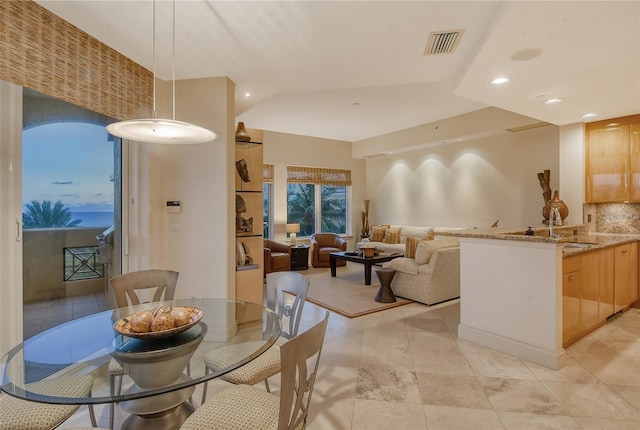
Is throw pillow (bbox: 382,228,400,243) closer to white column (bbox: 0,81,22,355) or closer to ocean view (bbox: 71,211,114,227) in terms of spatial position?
ocean view (bbox: 71,211,114,227)

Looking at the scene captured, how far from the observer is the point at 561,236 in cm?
357

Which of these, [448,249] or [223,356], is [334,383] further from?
[448,249]

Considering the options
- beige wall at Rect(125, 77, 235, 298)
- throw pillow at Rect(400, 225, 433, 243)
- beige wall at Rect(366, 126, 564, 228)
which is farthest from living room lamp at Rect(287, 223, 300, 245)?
beige wall at Rect(125, 77, 235, 298)

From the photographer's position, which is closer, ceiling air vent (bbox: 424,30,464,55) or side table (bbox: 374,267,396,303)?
ceiling air vent (bbox: 424,30,464,55)

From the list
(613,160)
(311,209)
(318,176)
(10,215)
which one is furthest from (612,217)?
(10,215)

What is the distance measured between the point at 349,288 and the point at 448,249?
5.50ft

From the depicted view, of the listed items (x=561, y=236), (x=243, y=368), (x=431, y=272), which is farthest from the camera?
(x=431, y=272)

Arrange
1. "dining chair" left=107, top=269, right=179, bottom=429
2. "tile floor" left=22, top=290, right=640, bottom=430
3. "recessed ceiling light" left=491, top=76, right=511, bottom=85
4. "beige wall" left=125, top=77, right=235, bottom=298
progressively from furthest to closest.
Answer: "beige wall" left=125, top=77, right=235, bottom=298 → "recessed ceiling light" left=491, top=76, right=511, bottom=85 → "dining chair" left=107, top=269, right=179, bottom=429 → "tile floor" left=22, top=290, right=640, bottom=430

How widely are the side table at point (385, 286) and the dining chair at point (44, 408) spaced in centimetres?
358

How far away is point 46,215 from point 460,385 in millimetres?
3356

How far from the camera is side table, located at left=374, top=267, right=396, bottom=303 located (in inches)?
178

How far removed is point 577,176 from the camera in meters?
4.51

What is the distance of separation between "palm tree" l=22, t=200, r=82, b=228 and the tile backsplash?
19.4 ft

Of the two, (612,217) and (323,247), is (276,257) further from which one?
(612,217)
